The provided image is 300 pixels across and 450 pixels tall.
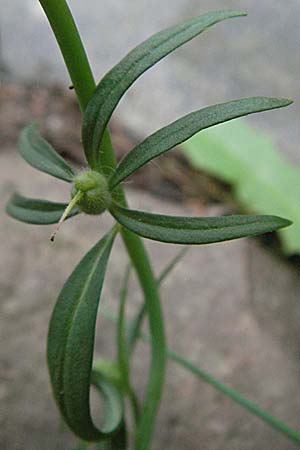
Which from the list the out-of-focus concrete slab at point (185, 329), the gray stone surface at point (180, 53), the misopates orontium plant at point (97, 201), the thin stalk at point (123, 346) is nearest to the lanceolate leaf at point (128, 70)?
the misopates orontium plant at point (97, 201)

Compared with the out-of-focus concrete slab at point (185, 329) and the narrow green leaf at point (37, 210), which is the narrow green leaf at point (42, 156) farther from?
the out-of-focus concrete slab at point (185, 329)

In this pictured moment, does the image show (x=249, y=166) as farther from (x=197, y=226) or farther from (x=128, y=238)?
(x=197, y=226)

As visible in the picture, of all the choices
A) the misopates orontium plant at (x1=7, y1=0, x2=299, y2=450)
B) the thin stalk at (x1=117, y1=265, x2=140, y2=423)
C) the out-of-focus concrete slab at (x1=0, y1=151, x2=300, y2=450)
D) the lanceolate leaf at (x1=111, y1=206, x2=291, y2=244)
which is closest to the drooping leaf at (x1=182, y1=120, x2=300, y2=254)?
the out-of-focus concrete slab at (x1=0, y1=151, x2=300, y2=450)

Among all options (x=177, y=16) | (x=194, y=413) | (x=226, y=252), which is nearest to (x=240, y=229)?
(x=194, y=413)

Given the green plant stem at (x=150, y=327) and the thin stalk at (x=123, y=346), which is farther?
the thin stalk at (x=123, y=346)

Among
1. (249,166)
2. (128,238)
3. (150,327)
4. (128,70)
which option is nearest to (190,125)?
Result: (128,70)

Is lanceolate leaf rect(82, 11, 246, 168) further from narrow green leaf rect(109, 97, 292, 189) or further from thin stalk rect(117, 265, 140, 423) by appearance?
thin stalk rect(117, 265, 140, 423)

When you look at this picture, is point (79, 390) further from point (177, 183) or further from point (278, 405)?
point (177, 183)

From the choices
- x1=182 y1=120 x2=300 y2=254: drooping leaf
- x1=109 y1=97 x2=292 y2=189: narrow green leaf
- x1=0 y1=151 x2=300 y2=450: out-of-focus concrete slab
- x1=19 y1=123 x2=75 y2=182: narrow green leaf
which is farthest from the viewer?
x1=182 y1=120 x2=300 y2=254: drooping leaf
